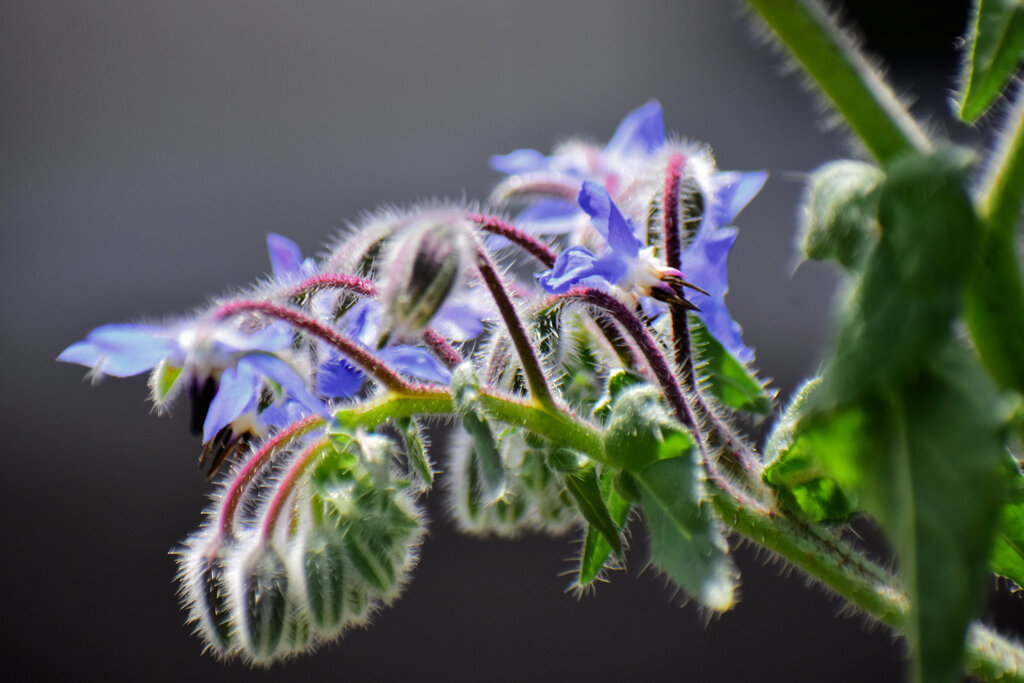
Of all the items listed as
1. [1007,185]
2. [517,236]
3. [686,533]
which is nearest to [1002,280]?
[1007,185]

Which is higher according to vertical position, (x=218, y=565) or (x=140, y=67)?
(x=218, y=565)

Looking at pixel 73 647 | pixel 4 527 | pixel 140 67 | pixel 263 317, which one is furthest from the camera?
pixel 140 67

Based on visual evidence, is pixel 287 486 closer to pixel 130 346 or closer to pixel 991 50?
pixel 130 346

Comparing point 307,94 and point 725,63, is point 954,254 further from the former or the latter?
point 725,63

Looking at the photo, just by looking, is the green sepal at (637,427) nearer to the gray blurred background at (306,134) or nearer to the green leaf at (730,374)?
the green leaf at (730,374)

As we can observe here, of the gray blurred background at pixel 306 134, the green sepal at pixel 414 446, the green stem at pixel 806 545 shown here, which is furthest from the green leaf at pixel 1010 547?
the gray blurred background at pixel 306 134

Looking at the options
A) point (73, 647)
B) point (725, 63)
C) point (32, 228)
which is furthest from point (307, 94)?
point (73, 647)
